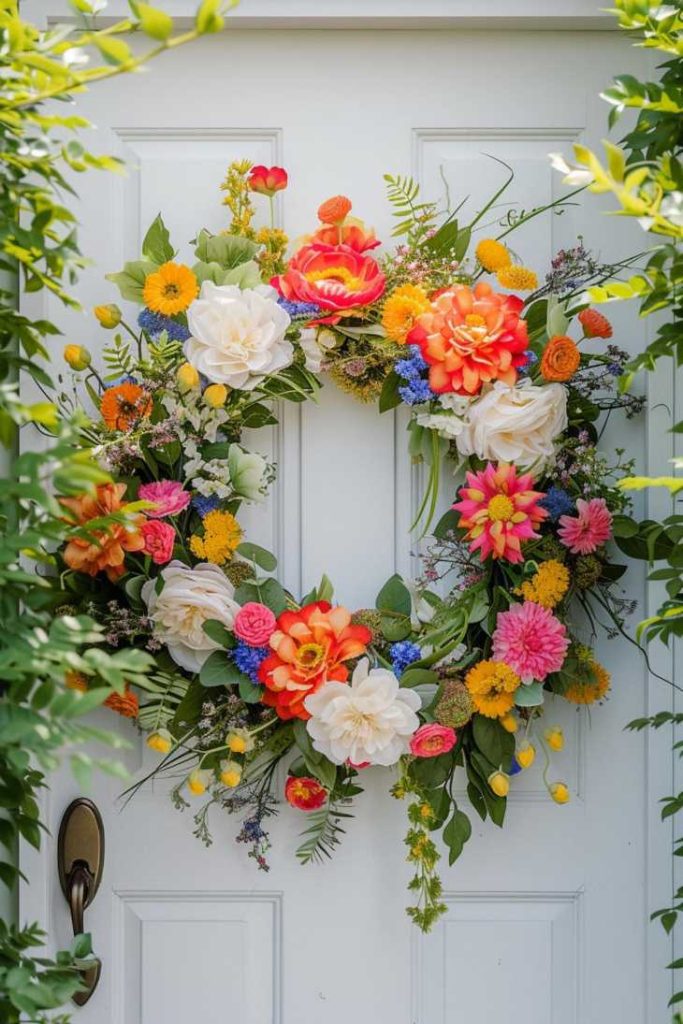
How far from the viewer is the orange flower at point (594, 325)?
150 centimetres

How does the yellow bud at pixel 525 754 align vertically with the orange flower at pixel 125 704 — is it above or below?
below

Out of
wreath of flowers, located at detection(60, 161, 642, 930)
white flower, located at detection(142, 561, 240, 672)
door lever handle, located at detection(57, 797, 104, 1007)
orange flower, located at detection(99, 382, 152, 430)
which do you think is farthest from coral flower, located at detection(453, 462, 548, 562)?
door lever handle, located at detection(57, 797, 104, 1007)

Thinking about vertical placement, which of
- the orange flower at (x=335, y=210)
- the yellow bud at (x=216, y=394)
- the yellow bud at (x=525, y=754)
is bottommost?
the yellow bud at (x=525, y=754)

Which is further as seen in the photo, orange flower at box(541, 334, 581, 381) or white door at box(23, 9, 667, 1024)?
white door at box(23, 9, 667, 1024)

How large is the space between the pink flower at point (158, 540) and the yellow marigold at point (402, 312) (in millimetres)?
395

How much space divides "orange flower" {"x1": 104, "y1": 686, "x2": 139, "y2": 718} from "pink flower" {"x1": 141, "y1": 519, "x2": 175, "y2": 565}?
0.19 m

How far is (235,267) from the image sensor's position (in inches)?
59.4


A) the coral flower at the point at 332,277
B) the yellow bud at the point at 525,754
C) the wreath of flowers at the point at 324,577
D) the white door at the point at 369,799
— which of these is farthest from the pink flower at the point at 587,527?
the coral flower at the point at 332,277

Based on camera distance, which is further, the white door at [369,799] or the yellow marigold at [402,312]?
the white door at [369,799]

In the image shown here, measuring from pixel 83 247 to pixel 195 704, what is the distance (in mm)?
671

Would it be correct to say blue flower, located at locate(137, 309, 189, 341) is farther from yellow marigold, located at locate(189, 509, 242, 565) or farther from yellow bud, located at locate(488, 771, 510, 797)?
yellow bud, located at locate(488, 771, 510, 797)

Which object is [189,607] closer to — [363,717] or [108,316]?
[363,717]

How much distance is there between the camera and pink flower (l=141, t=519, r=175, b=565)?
1.44 m

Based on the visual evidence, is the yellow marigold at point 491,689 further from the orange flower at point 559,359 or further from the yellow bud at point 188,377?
the yellow bud at point 188,377
